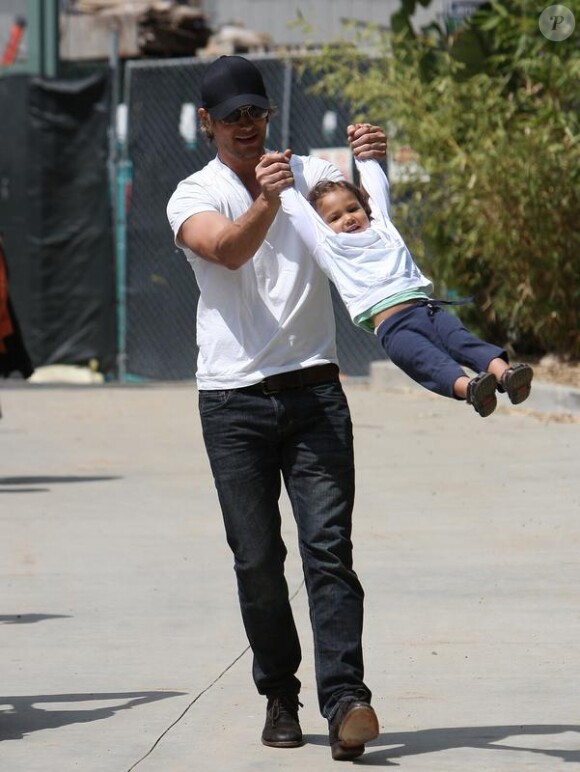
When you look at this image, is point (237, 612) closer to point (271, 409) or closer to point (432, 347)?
point (271, 409)

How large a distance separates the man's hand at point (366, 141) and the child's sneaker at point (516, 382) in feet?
2.63

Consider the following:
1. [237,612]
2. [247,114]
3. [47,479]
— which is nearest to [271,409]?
[247,114]

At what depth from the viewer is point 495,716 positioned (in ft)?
A: 17.3

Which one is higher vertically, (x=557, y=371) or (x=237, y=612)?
(x=237, y=612)

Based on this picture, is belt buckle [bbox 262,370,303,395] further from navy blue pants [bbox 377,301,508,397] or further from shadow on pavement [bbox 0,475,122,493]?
shadow on pavement [bbox 0,475,122,493]

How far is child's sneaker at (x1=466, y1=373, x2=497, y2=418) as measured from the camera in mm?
4641

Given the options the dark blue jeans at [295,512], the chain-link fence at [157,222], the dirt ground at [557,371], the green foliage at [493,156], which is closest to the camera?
the dark blue jeans at [295,512]

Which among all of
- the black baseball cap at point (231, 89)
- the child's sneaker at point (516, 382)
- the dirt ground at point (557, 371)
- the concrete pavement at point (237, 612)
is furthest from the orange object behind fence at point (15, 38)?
the child's sneaker at point (516, 382)

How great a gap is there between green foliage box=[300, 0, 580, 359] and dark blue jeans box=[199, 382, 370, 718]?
31.9 feet

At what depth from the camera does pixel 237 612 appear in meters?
6.89

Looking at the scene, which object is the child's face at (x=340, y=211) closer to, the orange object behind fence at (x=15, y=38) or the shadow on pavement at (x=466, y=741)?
the shadow on pavement at (x=466, y=741)

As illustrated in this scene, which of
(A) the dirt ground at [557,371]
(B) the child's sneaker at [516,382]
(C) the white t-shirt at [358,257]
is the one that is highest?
(C) the white t-shirt at [358,257]

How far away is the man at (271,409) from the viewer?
4.87 meters

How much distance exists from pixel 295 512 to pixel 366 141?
43.9 inches
